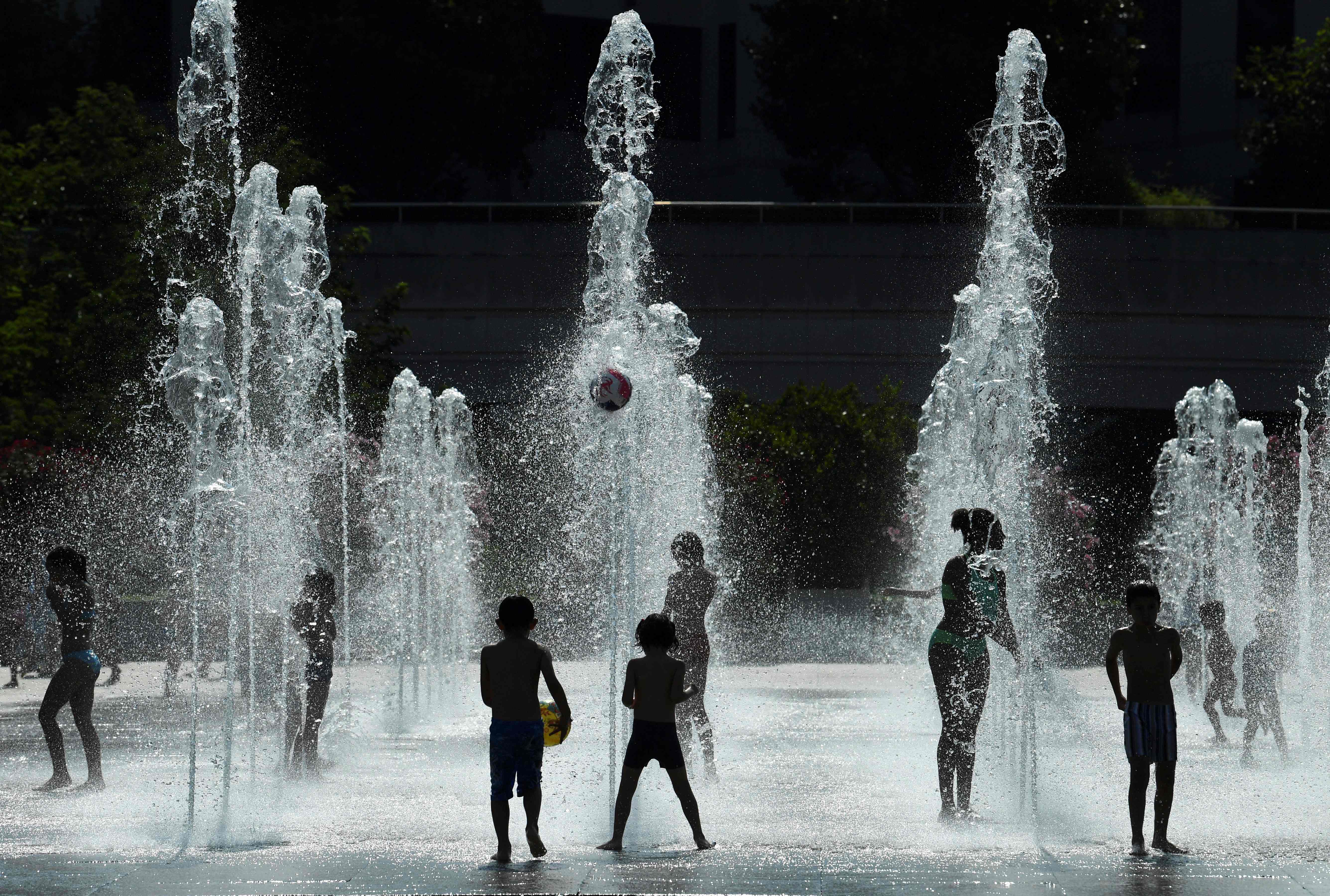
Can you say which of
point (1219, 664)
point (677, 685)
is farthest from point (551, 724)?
point (1219, 664)

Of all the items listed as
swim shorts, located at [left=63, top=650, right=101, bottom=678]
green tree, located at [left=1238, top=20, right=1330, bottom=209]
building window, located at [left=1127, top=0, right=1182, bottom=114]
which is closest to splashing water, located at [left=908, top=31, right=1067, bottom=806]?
swim shorts, located at [left=63, top=650, right=101, bottom=678]

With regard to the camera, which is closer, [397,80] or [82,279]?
[82,279]

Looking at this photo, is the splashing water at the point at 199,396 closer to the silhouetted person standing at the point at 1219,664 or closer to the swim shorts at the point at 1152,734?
the swim shorts at the point at 1152,734

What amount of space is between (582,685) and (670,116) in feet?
88.9

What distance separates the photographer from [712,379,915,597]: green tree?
84.2ft

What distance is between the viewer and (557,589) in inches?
983

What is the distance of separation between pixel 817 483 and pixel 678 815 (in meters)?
17.9

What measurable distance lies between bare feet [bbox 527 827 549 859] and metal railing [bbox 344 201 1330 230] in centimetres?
2640

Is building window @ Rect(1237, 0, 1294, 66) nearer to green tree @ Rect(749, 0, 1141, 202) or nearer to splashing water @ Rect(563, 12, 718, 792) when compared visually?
green tree @ Rect(749, 0, 1141, 202)

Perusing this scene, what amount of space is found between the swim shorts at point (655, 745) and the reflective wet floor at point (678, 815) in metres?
0.40

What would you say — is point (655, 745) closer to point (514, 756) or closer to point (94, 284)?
point (514, 756)

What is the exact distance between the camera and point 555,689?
7039 millimetres

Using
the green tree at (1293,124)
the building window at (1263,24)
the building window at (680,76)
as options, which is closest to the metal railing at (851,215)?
the green tree at (1293,124)

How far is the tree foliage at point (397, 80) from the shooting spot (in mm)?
34594
